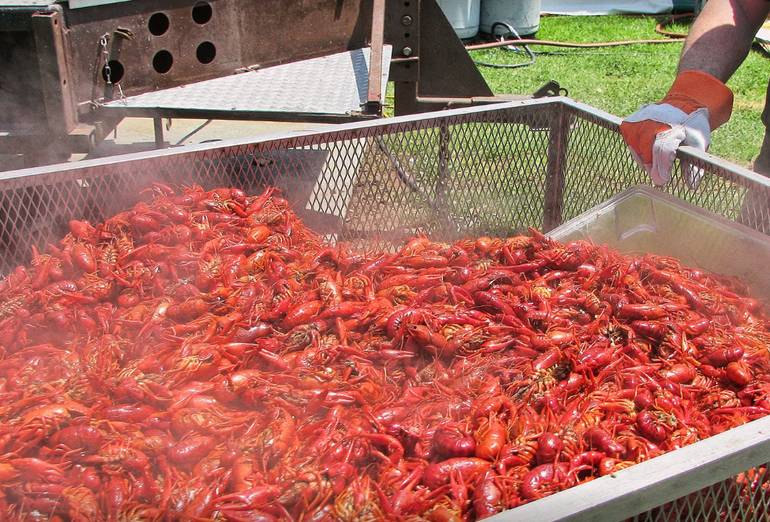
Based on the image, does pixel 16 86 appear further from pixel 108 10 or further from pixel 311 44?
pixel 311 44

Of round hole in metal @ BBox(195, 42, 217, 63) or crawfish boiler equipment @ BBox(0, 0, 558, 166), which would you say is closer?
crawfish boiler equipment @ BBox(0, 0, 558, 166)

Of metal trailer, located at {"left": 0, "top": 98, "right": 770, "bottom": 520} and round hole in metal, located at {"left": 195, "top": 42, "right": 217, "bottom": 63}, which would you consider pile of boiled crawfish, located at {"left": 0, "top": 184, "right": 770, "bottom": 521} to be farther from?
round hole in metal, located at {"left": 195, "top": 42, "right": 217, "bottom": 63}

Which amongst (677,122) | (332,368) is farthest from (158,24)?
(677,122)

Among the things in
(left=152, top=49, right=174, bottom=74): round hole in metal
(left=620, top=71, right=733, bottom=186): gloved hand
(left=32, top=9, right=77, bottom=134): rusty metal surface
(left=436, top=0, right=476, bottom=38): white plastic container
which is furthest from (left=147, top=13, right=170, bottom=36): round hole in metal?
(left=436, top=0, right=476, bottom=38): white plastic container

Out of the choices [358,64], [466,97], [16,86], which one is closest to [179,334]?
[16,86]

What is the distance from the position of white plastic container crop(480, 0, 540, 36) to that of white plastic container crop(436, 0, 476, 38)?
0.17 m

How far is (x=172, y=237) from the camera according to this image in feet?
10.3

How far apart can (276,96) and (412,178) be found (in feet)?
3.36

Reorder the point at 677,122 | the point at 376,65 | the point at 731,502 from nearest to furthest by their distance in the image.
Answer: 1. the point at 731,502
2. the point at 677,122
3. the point at 376,65

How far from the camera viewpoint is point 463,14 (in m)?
11.7

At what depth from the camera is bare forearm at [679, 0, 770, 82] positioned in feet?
10.5

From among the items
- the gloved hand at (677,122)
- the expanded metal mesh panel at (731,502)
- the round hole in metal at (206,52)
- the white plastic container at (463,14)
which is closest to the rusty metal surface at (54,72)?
the round hole in metal at (206,52)

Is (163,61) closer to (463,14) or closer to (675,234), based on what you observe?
(675,234)

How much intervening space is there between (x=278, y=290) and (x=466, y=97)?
270 cm
